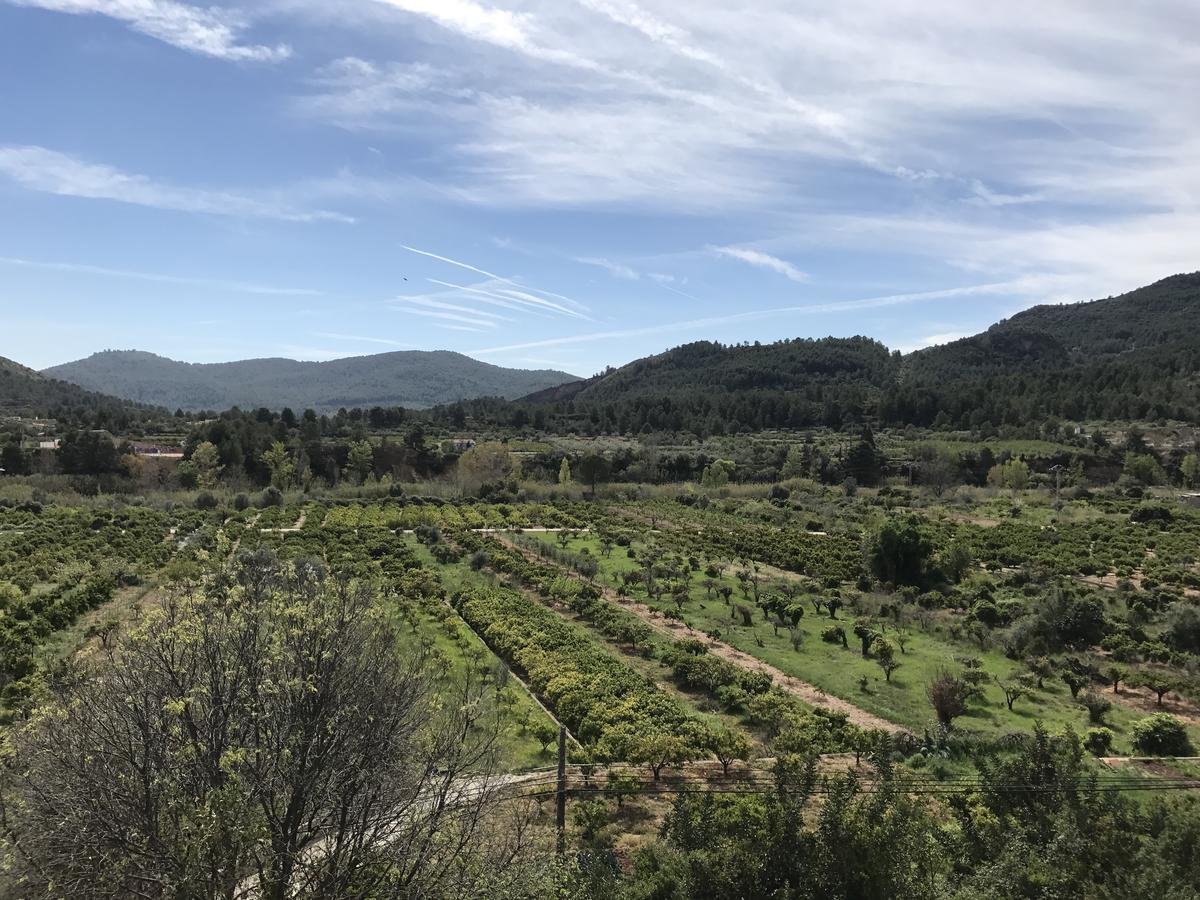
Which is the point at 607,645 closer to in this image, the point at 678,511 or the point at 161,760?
the point at 161,760

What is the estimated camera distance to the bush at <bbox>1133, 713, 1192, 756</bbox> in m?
15.4

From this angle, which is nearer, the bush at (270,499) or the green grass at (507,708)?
the green grass at (507,708)

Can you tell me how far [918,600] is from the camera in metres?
29.7

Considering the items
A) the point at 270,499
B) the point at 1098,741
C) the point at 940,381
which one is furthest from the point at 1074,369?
the point at 1098,741

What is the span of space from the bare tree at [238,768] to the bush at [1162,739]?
1442 centimetres

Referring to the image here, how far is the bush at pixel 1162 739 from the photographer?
15422 mm

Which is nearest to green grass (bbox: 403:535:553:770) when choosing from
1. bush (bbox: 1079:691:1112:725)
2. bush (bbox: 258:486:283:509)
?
bush (bbox: 1079:691:1112:725)

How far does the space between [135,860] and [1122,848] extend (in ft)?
39.3

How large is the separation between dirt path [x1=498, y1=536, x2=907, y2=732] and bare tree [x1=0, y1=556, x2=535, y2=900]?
11094mm

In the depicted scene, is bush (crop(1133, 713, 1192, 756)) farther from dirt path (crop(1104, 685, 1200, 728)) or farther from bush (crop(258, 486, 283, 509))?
bush (crop(258, 486, 283, 509))

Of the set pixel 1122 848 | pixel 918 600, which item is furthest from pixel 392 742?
pixel 918 600

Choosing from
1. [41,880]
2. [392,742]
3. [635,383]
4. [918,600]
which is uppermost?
[635,383]

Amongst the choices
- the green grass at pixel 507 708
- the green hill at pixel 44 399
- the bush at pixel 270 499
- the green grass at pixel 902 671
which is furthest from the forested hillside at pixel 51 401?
the green grass at pixel 902 671

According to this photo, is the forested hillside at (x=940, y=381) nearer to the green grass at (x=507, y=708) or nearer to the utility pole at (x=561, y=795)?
the green grass at (x=507, y=708)
